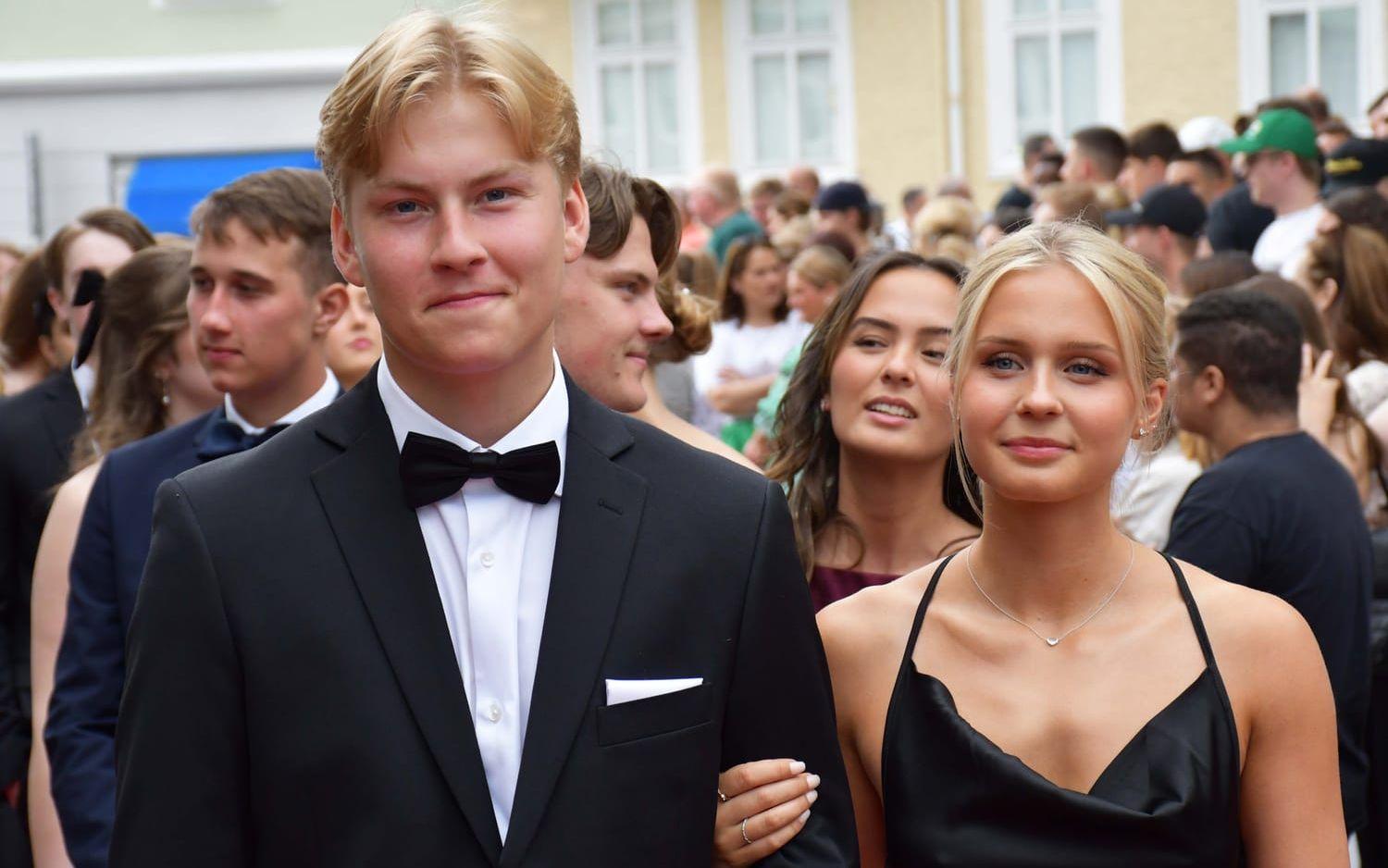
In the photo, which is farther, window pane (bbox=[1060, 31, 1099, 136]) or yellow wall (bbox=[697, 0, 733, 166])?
yellow wall (bbox=[697, 0, 733, 166])

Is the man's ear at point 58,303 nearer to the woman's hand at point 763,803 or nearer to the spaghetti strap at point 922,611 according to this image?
the spaghetti strap at point 922,611

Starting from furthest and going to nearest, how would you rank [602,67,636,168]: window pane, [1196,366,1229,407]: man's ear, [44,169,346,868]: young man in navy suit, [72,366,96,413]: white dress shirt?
[602,67,636,168]: window pane → [72,366,96,413]: white dress shirt → [1196,366,1229,407]: man's ear → [44,169,346,868]: young man in navy suit

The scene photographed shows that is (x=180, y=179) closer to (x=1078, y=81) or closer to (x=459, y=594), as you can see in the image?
(x=1078, y=81)

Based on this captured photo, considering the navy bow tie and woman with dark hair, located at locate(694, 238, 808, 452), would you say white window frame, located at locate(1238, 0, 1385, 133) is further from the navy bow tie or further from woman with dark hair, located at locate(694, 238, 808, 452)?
the navy bow tie

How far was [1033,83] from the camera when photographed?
20031mm

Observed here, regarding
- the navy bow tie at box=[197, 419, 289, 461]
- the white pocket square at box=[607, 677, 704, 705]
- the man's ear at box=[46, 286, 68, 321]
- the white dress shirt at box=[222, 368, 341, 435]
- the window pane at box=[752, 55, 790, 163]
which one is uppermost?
the window pane at box=[752, 55, 790, 163]

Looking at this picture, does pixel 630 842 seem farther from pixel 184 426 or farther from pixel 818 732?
pixel 184 426

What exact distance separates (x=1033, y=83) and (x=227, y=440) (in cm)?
1768

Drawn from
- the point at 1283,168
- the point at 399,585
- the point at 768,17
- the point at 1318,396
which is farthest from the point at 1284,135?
the point at 768,17

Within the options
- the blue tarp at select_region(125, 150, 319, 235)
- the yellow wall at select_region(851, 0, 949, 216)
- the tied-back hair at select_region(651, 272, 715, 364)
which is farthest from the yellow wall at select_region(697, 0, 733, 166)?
the tied-back hair at select_region(651, 272, 715, 364)

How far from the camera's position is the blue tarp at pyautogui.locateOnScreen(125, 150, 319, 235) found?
564 inches

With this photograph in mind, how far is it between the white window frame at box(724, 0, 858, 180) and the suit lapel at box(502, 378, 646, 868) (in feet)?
61.0

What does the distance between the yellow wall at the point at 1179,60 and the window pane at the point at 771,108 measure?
4320 millimetres

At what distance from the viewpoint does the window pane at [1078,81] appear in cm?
1991
